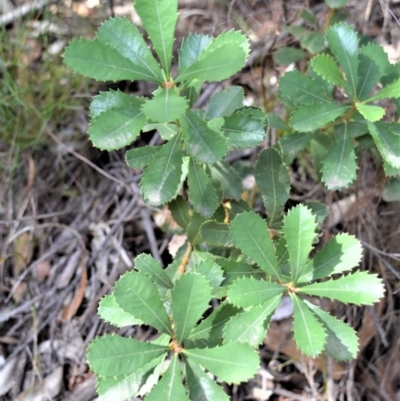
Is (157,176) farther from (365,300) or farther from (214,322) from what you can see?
(365,300)

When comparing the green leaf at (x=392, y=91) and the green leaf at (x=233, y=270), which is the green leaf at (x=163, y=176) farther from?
the green leaf at (x=392, y=91)

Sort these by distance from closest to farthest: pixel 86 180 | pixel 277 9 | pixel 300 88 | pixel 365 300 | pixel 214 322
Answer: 1. pixel 365 300
2. pixel 214 322
3. pixel 300 88
4. pixel 277 9
5. pixel 86 180

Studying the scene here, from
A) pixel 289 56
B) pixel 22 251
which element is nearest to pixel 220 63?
pixel 289 56

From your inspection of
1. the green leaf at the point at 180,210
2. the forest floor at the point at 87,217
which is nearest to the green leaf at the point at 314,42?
the forest floor at the point at 87,217

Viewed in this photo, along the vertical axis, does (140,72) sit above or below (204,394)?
above

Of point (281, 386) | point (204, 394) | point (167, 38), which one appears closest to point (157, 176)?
point (167, 38)

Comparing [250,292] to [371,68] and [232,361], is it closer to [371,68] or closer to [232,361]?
[232,361]

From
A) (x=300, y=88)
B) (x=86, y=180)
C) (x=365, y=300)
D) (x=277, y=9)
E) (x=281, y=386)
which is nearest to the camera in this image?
(x=365, y=300)
